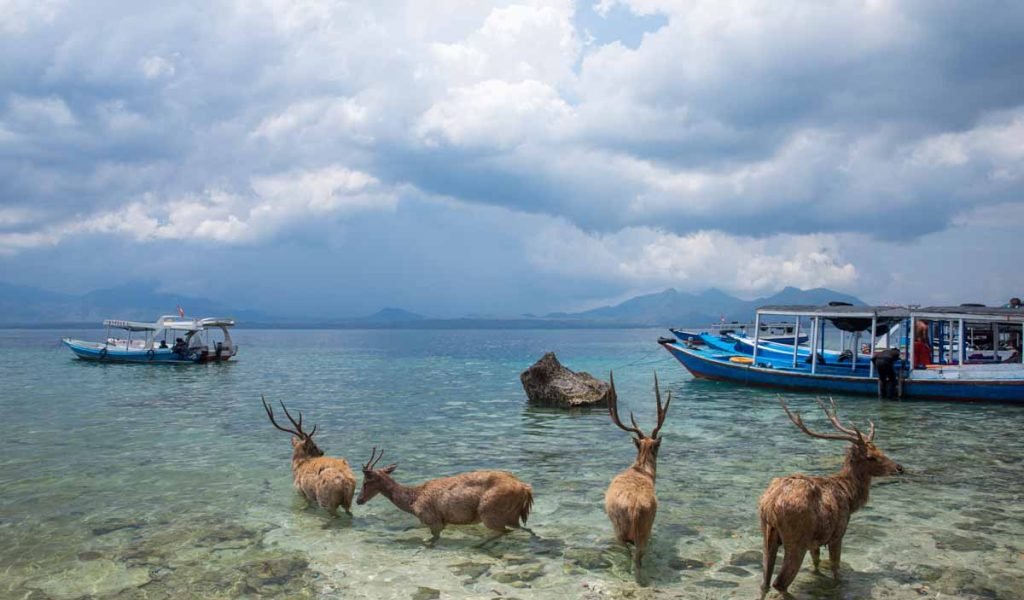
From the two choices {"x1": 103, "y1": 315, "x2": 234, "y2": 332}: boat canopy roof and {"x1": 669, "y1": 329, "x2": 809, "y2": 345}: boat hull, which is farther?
{"x1": 103, "y1": 315, "x2": 234, "y2": 332}: boat canopy roof

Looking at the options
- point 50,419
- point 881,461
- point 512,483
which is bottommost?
point 50,419

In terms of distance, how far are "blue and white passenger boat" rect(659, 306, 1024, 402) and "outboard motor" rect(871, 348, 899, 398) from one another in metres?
0.04

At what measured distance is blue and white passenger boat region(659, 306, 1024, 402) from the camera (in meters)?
26.8

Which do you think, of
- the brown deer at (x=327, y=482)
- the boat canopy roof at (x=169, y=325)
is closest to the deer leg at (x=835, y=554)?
the brown deer at (x=327, y=482)

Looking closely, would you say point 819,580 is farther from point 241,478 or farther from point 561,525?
point 241,478

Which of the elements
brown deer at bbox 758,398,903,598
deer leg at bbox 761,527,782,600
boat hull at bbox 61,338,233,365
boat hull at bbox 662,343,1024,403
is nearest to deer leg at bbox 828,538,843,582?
brown deer at bbox 758,398,903,598

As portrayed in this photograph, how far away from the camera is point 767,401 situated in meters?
28.6

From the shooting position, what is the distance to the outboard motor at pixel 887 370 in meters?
28.0

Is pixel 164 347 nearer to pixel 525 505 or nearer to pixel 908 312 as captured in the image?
pixel 908 312

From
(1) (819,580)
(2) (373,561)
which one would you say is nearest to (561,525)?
(2) (373,561)

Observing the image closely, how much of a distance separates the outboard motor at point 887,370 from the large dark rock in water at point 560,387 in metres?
11.6

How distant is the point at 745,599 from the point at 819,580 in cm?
104

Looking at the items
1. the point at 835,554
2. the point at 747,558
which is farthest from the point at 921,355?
the point at 835,554

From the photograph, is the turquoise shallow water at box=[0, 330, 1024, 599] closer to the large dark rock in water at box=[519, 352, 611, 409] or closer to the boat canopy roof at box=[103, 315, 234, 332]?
the large dark rock in water at box=[519, 352, 611, 409]
